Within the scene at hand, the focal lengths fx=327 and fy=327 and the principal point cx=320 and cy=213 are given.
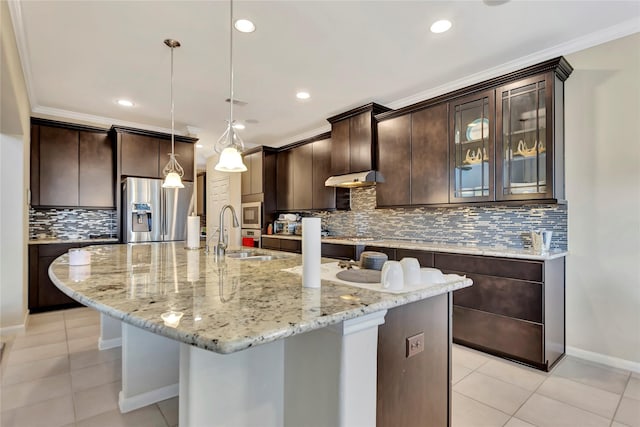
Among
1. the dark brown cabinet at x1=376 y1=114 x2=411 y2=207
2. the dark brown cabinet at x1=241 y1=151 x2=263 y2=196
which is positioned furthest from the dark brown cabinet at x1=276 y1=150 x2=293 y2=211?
the dark brown cabinet at x1=376 y1=114 x2=411 y2=207

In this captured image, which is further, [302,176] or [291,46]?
[302,176]

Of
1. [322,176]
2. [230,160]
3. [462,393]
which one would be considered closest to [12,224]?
[230,160]

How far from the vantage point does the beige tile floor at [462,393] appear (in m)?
1.86

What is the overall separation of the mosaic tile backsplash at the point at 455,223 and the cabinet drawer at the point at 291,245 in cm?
66

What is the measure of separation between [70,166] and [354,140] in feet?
12.5

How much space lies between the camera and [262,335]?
0.75 meters

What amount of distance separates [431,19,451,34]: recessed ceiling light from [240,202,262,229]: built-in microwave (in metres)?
3.74

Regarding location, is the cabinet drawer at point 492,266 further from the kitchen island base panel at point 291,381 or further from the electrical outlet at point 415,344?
the kitchen island base panel at point 291,381

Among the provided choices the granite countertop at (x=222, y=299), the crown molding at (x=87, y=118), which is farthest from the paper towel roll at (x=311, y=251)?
the crown molding at (x=87, y=118)

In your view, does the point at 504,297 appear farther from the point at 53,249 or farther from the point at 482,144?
the point at 53,249

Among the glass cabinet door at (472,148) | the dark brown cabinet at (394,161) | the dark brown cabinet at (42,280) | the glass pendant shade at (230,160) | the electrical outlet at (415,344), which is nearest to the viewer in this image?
the electrical outlet at (415,344)

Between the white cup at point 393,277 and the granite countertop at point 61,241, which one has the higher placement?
the white cup at point 393,277

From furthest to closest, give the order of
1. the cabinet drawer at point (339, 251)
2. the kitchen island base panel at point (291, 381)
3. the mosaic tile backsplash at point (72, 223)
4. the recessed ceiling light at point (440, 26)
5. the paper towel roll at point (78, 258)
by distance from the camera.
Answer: the mosaic tile backsplash at point (72, 223), the cabinet drawer at point (339, 251), the recessed ceiling light at point (440, 26), the paper towel roll at point (78, 258), the kitchen island base panel at point (291, 381)

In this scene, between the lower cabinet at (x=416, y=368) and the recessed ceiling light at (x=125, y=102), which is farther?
the recessed ceiling light at (x=125, y=102)
